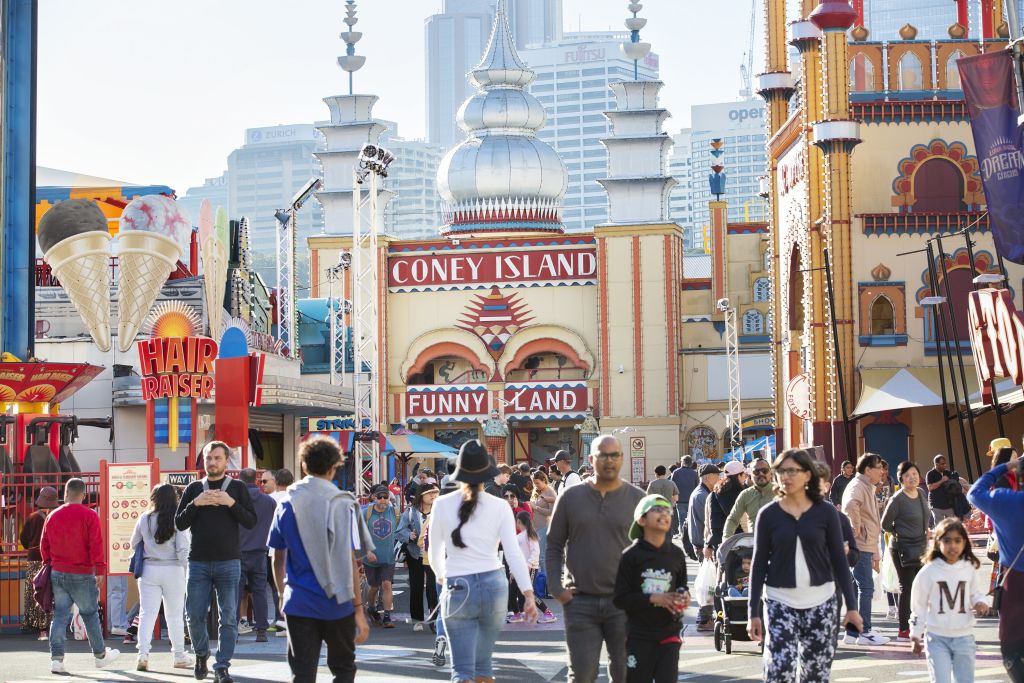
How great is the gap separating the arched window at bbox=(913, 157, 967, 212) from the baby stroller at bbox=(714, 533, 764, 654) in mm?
23714

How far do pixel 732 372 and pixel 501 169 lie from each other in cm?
1057

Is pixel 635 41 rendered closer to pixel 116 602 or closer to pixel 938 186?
pixel 938 186

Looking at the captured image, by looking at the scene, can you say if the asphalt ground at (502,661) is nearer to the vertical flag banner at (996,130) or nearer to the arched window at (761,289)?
the vertical flag banner at (996,130)

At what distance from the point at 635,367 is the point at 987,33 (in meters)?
17.0

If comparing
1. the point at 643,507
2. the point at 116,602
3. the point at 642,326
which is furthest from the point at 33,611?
the point at 642,326

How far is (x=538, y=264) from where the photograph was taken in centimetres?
5431

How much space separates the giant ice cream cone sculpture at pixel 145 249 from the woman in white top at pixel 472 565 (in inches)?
783

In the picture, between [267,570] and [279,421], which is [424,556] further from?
[279,421]

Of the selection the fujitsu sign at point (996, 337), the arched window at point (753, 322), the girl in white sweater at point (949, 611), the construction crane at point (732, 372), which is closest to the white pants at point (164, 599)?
the girl in white sweater at point (949, 611)

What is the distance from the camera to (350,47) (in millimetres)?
60969

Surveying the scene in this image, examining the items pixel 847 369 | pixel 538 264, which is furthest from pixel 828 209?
pixel 538 264

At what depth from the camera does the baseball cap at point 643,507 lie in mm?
9633

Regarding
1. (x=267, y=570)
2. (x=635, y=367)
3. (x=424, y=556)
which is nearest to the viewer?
(x=267, y=570)

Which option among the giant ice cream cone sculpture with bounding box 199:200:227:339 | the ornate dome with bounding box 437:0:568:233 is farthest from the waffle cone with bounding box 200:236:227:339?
the ornate dome with bounding box 437:0:568:233
